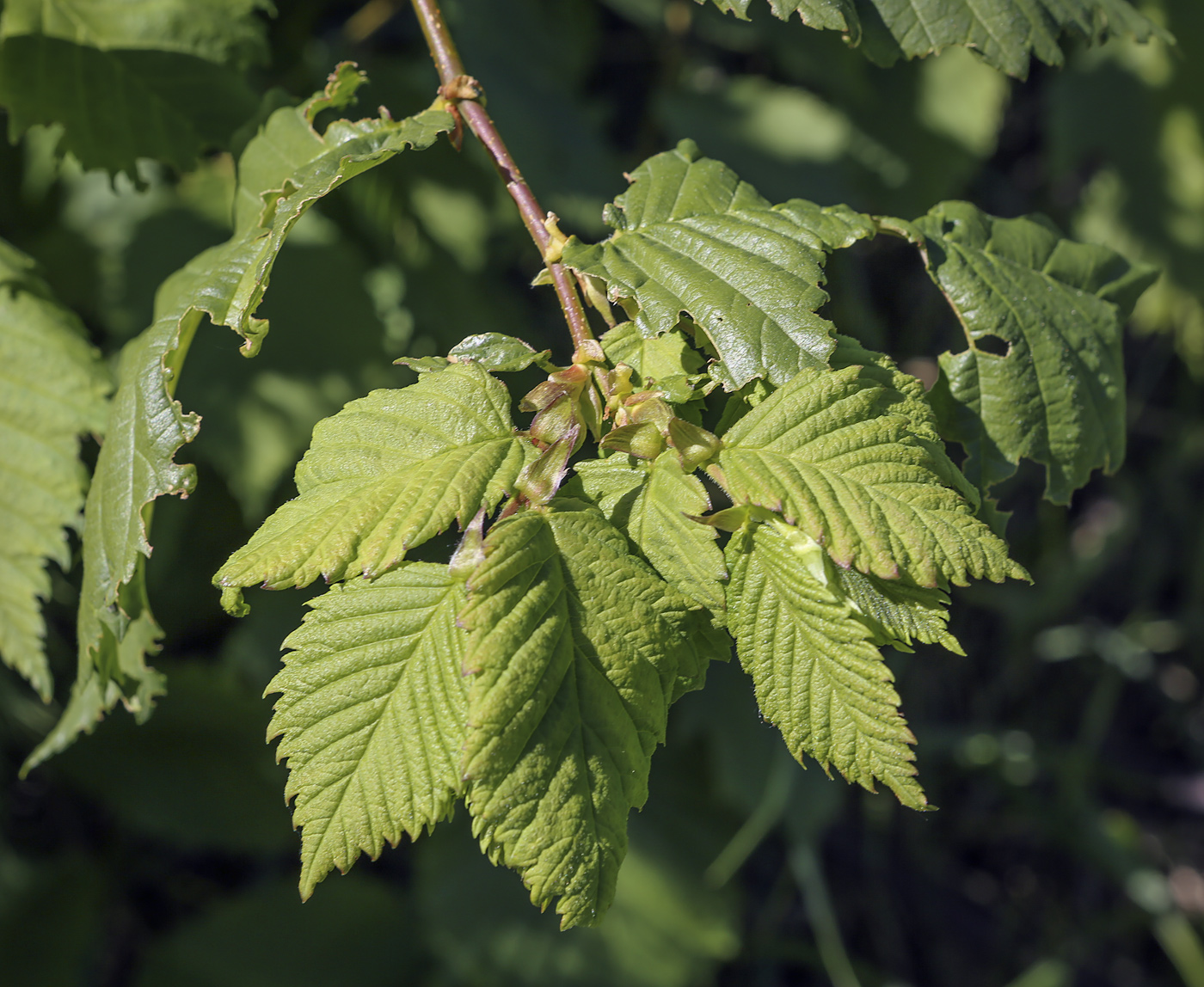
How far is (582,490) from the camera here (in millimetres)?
642

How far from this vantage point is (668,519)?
60 cm

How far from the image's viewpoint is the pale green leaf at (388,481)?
0.57m

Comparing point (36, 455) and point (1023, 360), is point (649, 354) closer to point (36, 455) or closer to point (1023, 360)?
point (1023, 360)

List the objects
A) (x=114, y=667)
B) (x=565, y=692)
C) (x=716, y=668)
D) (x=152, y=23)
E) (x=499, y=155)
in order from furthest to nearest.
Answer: (x=716, y=668) < (x=152, y=23) < (x=114, y=667) < (x=499, y=155) < (x=565, y=692)

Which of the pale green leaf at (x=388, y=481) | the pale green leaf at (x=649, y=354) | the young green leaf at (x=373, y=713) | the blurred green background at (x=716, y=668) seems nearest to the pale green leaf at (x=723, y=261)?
the pale green leaf at (x=649, y=354)

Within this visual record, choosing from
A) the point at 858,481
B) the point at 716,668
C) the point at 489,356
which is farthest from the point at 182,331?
the point at 716,668

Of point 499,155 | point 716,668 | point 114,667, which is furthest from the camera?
point 716,668

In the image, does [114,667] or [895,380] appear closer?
[895,380]

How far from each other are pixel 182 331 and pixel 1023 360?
673 millimetres

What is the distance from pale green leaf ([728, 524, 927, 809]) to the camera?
593 mm

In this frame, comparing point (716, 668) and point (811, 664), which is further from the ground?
point (811, 664)

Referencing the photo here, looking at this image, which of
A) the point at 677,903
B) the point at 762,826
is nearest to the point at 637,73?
the point at 762,826

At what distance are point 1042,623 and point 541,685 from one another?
2.28 meters

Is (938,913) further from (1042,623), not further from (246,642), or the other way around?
(246,642)
